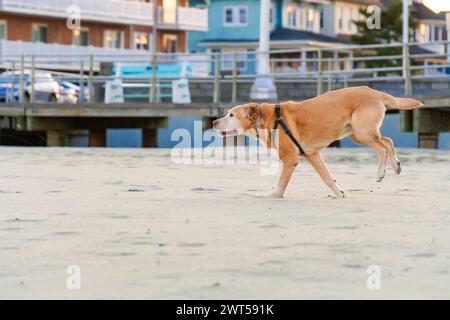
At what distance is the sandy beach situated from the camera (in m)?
6.99

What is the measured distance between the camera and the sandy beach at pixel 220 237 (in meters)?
6.99

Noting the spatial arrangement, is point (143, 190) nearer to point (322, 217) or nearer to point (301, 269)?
point (322, 217)

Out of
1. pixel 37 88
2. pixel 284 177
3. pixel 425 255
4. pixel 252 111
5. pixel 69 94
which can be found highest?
pixel 37 88

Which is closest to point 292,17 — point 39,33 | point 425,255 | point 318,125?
point 39,33

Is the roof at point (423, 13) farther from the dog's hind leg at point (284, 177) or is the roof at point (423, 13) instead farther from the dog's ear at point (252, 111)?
the dog's hind leg at point (284, 177)

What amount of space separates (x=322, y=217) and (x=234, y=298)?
3.96 metres

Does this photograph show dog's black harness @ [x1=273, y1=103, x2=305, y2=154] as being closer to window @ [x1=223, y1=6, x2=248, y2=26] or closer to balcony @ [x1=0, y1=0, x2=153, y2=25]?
balcony @ [x1=0, y1=0, x2=153, y2=25]

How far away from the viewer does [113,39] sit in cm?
7350

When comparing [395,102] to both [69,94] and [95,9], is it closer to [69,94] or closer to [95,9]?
[69,94]

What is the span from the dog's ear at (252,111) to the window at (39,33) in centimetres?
5518

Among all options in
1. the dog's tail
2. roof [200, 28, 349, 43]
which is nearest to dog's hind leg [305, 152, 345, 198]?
the dog's tail

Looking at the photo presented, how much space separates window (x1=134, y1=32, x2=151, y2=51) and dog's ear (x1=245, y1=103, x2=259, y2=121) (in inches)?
2461

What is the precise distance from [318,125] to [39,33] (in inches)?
2215

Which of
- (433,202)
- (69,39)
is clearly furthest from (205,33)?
(433,202)
